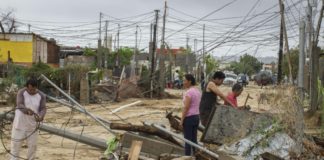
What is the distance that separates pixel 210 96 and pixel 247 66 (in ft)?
321

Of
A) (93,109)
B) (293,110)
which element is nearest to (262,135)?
(293,110)

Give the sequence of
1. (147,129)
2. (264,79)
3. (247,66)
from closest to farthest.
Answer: (147,129) → (264,79) → (247,66)

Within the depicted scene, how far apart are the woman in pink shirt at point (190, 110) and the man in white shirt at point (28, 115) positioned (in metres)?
2.39

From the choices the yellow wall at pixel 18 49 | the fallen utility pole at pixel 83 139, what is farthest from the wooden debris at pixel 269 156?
the yellow wall at pixel 18 49

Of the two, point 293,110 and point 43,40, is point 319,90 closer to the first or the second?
point 293,110

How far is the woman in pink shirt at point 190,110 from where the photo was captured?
9336mm

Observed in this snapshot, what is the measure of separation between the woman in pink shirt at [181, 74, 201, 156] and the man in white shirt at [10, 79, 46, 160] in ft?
7.85

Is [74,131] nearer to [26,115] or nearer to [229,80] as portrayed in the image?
[26,115]

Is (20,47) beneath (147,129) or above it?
above

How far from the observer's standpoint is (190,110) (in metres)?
9.41

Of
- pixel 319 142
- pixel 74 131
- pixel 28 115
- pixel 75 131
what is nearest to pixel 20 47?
pixel 75 131

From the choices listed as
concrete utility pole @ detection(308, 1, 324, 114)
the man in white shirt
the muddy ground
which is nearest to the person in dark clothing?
the muddy ground

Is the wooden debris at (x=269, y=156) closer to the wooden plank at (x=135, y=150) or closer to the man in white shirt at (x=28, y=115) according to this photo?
the wooden plank at (x=135, y=150)

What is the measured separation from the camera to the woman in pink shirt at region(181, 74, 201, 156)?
368 inches
